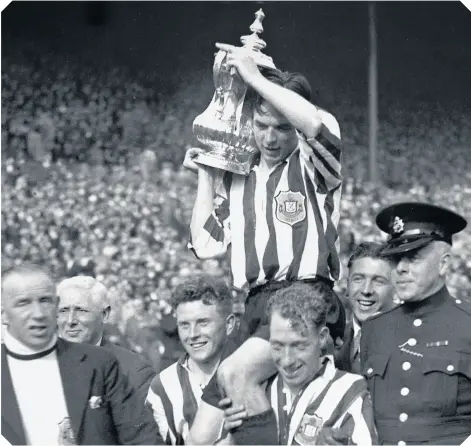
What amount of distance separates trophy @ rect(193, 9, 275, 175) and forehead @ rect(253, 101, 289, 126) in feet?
0.39

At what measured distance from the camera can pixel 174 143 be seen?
31.3 ft

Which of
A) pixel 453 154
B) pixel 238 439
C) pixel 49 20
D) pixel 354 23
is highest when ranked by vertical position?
pixel 49 20

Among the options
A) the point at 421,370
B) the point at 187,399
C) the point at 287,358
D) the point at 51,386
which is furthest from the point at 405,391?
the point at 51,386

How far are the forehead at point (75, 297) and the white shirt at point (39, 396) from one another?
84 cm

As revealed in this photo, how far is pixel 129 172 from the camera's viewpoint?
31.0ft

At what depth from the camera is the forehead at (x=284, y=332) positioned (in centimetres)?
323

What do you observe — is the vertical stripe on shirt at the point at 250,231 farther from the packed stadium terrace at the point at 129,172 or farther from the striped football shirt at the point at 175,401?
the packed stadium terrace at the point at 129,172

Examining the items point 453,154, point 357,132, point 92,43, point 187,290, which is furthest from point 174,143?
point 187,290

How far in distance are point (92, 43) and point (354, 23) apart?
2532 mm

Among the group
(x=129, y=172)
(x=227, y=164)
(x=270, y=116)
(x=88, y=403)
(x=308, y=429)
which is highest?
(x=129, y=172)

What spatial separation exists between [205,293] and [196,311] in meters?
0.07

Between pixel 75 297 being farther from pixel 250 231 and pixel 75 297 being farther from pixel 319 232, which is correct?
pixel 319 232

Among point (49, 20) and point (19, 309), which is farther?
point (49, 20)

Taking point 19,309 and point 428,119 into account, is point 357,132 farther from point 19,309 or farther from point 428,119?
point 19,309
